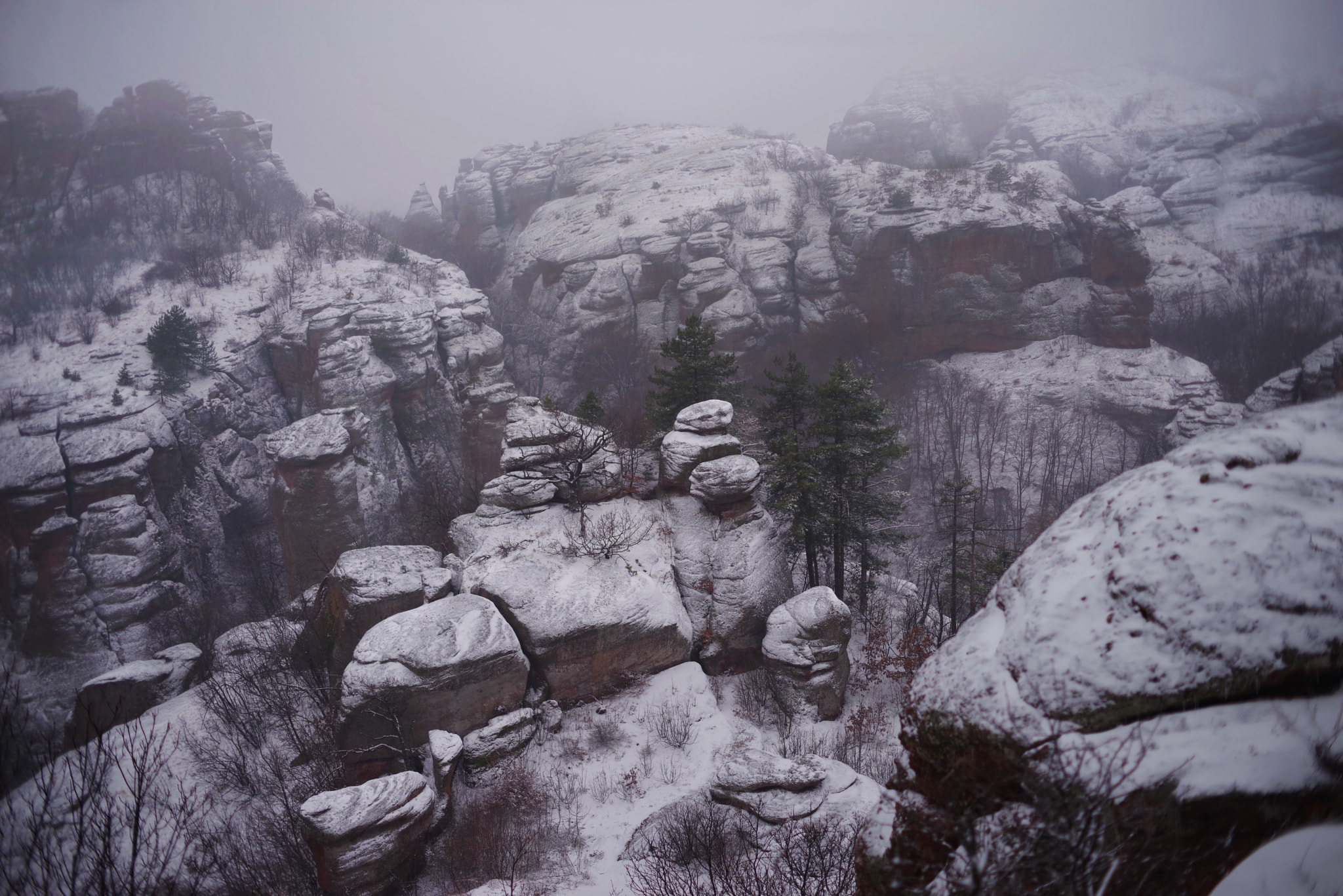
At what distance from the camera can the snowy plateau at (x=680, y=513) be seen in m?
3.21

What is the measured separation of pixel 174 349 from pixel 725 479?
1195 inches

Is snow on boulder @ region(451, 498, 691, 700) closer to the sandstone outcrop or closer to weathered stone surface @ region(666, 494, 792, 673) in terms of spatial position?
weathered stone surface @ region(666, 494, 792, 673)

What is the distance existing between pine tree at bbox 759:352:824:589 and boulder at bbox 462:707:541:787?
8.59 m

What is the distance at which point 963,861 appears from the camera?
327 centimetres

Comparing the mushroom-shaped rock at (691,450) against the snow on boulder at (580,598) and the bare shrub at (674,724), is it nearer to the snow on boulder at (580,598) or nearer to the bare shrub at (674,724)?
the snow on boulder at (580,598)

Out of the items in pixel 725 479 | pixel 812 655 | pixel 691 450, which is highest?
pixel 691 450

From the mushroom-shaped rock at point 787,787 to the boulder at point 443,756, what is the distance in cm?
527

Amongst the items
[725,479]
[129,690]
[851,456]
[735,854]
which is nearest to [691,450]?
[725,479]

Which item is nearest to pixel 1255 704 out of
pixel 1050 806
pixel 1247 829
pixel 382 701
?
pixel 1247 829

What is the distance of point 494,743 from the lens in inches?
468

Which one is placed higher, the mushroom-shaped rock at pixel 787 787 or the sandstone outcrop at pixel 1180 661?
the sandstone outcrop at pixel 1180 661

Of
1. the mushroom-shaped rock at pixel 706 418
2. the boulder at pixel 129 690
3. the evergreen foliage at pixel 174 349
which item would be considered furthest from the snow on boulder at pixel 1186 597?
the evergreen foliage at pixel 174 349

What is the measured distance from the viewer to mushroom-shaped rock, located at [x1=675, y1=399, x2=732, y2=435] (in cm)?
1662

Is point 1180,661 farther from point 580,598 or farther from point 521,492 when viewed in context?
point 521,492
